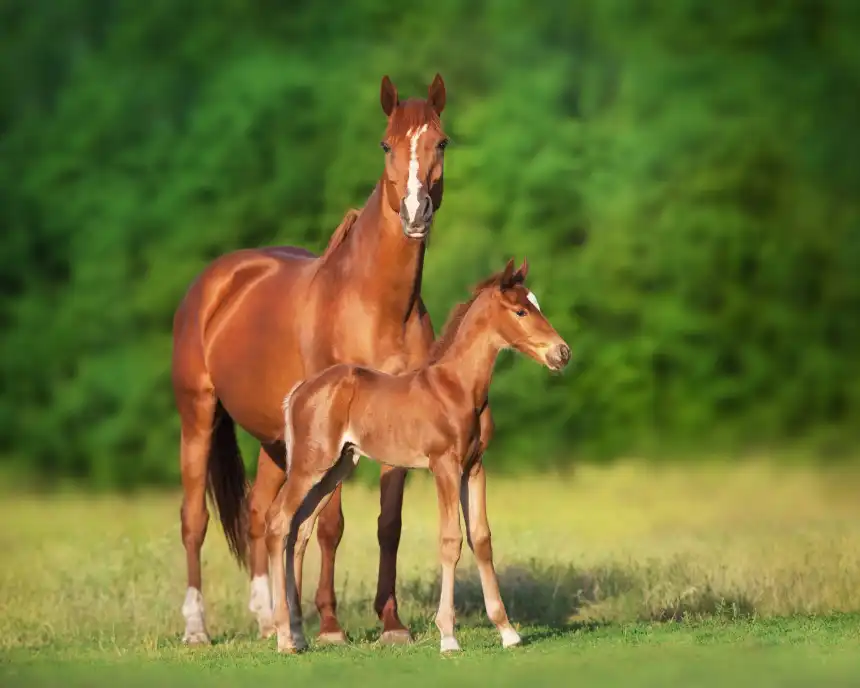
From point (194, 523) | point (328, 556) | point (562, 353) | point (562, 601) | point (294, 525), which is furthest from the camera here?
point (562, 601)

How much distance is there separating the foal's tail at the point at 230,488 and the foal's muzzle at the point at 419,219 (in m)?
3.43

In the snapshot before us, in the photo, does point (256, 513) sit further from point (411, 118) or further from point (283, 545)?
point (411, 118)

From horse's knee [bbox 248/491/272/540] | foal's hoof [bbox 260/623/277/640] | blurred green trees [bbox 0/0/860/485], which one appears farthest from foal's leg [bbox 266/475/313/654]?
blurred green trees [bbox 0/0/860/485]

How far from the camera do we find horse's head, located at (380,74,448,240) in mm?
9555

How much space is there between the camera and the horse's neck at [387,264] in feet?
33.7

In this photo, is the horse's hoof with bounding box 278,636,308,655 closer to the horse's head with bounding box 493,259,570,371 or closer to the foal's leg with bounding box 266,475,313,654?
the foal's leg with bounding box 266,475,313,654

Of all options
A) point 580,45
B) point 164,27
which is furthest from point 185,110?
point 580,45

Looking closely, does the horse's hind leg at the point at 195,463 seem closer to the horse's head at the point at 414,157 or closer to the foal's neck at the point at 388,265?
the foal's neck at the point at 388,265

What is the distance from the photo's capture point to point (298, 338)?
1088 cm

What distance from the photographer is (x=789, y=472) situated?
18.5 m

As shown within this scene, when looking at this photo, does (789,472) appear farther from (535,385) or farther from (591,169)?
(591,169)

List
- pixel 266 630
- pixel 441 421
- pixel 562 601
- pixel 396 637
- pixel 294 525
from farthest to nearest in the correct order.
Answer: pixel 562 601 → pixel 266 630 → pixel 396 637 → pixel 294 525 → pixel 441 421

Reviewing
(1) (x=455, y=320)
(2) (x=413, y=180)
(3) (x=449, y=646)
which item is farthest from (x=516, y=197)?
(3) (x=449, y=646)

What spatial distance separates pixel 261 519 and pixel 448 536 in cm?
346
